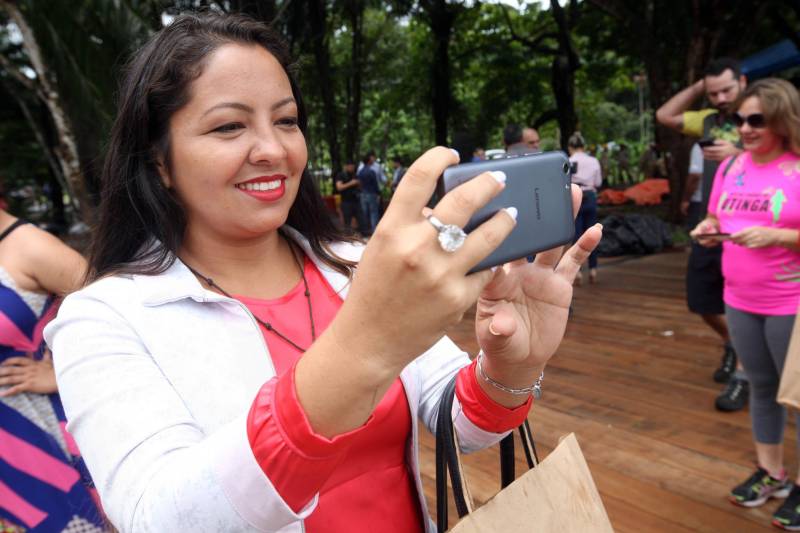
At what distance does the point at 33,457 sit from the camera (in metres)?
1.71

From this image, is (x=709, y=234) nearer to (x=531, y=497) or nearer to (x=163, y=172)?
(x=531, y=497)

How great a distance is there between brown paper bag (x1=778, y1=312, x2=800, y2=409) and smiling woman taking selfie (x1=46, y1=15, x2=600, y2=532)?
1373 mm

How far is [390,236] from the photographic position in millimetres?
656

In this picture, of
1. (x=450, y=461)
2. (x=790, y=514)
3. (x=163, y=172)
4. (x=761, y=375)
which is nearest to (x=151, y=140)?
(x=163, y=172)

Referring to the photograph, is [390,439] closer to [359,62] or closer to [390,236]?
[390,236]

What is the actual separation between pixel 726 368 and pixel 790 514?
156 cm

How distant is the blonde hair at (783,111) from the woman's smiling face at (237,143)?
224 centimetres

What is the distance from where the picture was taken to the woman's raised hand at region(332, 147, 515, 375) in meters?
0.65

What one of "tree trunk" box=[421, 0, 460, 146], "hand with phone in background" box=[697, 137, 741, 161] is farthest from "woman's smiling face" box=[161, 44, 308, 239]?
"tree trunk" box=[421, 0, 460, 146]

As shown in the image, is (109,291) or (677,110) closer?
(109,291)

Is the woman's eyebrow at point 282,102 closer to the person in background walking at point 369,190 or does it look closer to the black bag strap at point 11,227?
the black bag strap at point 11,227

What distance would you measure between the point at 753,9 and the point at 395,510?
37.1 feet

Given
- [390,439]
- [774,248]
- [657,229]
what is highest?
[390,439]

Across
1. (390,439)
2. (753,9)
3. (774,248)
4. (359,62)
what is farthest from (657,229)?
(359,62)
